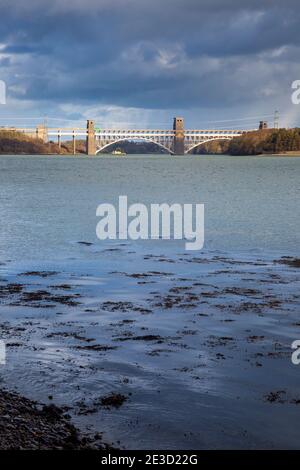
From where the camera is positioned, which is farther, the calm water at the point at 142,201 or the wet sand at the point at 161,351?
the calm water at the point at 142,201

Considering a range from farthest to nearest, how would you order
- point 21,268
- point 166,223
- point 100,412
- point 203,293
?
point 166,223, point 21,268, point 203,293, point 100,412

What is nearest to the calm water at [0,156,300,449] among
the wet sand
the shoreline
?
the wet sand

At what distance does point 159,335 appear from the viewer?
14094 mm

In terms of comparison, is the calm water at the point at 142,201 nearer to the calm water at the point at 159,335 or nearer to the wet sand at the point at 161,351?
the calm water at the point at 159,335

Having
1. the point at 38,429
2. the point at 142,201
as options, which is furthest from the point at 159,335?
the point at 142,201

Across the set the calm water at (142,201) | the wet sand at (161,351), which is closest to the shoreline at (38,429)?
the wet sand at (161,351)

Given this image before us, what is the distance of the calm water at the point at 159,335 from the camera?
9.63m

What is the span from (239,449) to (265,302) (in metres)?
8.55

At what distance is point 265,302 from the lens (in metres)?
17.0

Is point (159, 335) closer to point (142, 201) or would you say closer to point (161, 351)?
point (161, 351)

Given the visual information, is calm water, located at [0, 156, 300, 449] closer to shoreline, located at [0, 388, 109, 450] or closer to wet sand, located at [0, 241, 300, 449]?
wet sand, located at [0, 241, 300, 449]

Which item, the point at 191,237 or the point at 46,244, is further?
the point at 191,237

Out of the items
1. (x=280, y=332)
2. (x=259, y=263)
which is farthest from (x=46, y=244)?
(x=280, y=332)
